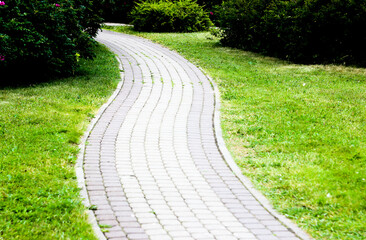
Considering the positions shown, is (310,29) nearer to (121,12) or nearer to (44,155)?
(44,155)

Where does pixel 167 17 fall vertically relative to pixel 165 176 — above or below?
above

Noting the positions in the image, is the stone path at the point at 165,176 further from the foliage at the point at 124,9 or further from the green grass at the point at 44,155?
the foliage at the point at 124,9

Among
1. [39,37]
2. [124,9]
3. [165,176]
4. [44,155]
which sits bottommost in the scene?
[165,176]

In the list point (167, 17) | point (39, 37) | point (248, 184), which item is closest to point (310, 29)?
point (39, 37)

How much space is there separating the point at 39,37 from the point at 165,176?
6498 mm

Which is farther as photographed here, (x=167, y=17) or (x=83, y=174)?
(x=167, y=17)

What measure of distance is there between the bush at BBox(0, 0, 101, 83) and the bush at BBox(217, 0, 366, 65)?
25.9ft

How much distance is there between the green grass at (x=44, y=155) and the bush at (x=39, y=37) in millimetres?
701

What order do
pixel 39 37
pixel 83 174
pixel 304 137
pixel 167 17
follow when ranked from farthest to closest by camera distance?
pixel 167 17 → pixel 39 37 → pixel 304 137 → pixel 83 174

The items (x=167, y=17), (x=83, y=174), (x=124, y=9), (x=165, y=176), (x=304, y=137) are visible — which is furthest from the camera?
(x=124, y=9)

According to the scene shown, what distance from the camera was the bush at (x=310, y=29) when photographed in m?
14.0

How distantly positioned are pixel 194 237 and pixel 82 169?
2.42 meters

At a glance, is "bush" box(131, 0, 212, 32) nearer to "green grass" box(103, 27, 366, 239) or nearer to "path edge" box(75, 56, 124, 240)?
"green grass" box(103, 27, 366, 239)

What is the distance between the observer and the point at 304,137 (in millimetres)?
7703
